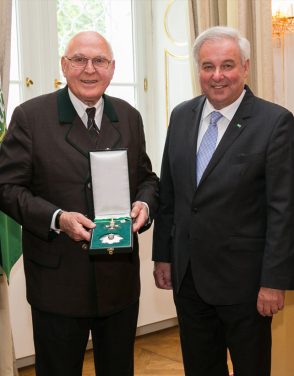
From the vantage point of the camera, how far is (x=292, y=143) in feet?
6.34

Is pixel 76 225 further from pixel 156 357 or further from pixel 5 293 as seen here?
pixel 156 357

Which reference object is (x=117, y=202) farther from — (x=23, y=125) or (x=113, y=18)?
(x=113, y=18)

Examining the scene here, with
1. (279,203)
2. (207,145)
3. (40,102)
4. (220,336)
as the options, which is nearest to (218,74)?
(207,145)

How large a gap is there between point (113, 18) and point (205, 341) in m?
2.73

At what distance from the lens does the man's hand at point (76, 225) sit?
1.78 m

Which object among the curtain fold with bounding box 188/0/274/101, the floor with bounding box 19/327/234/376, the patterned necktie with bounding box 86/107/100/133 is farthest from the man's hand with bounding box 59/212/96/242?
the curtain fold with bounding box 188/0/274/101

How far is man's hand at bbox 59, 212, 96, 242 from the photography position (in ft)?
5.84

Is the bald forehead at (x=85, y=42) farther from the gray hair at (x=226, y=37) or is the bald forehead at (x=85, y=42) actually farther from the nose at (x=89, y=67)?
the gray hair at (x=226, y=37)

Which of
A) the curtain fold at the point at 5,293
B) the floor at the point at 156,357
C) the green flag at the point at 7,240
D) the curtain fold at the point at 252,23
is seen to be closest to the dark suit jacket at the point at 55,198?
the green flag at the point at 7,240

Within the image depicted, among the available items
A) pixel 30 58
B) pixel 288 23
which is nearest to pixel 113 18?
pixel 30 58

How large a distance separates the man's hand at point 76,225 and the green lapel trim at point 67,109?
0.36 metres

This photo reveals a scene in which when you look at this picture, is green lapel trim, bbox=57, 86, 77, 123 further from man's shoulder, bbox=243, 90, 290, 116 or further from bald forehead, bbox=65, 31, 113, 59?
man's shoulder, bbox=243, 90, 290, 116

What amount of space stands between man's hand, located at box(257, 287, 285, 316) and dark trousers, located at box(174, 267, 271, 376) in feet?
0.16

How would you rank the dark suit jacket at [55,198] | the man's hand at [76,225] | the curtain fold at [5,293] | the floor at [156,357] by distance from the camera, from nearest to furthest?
1. the man's hand at [76,225]
2. the dark suit jacket at [55,198]
3. the curtain fold at [5,293]
4. the floor at [156,357]
